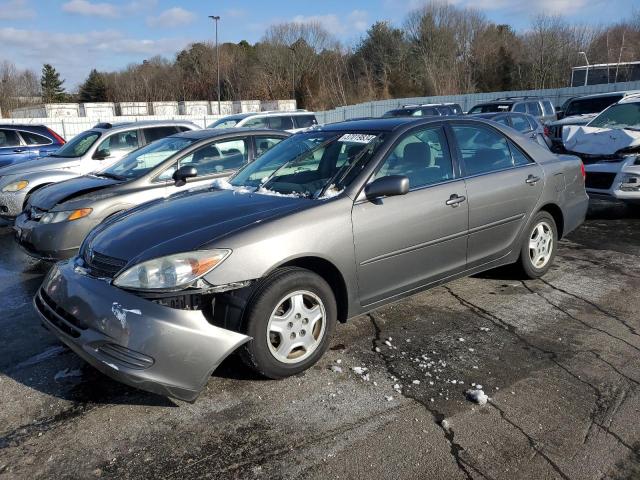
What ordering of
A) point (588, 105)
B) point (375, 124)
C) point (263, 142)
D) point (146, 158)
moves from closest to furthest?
1. point (375, 124)
2. point (146, 158)
3. point (263, 142)
4. point (588, 105)

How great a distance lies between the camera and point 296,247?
3367 mm

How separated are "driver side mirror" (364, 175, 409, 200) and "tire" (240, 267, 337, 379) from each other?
0.73 metres

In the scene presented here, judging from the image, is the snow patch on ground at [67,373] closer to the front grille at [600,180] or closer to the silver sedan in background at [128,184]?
the silver sedan in background at [128,184]

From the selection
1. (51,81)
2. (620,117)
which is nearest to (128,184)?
(620,117)

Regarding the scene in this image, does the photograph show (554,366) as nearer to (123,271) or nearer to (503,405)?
(503,405)

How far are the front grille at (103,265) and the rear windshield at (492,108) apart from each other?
1449 cm

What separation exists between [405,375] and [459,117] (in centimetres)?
239

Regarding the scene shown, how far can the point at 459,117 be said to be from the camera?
15.5 feet

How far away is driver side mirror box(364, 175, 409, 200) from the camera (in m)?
Answer: 3.72

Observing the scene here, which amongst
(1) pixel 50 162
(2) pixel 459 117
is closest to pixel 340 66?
(1) pixel 50 162

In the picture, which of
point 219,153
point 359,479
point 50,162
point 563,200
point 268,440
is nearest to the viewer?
point 359,479

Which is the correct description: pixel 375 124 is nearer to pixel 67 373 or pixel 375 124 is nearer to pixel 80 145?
pixel 67 373

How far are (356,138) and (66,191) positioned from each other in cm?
375

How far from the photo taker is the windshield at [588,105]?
603 inches
